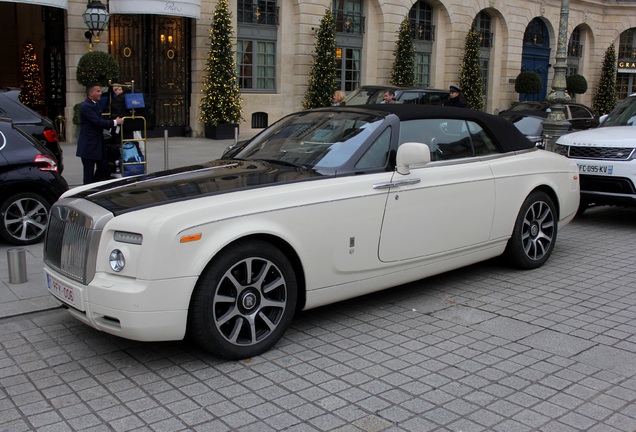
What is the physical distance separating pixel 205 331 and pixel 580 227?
6877 mm

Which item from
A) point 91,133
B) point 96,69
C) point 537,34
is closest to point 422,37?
point 537,34

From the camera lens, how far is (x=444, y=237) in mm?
5746

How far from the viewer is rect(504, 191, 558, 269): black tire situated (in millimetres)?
6656

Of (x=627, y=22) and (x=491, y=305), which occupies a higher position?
(x=627, y=22)

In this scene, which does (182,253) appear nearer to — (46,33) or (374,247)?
(374,247)

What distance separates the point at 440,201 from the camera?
567 centimetres

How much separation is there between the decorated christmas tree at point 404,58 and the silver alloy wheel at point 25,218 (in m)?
18.3

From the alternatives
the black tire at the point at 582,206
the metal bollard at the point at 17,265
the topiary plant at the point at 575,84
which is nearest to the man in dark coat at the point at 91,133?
the metal bollard at the point at 17,265

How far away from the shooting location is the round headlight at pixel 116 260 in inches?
166

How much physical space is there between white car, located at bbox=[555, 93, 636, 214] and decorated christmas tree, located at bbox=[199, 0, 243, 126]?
38.7 ft

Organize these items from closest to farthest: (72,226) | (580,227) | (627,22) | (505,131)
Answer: (72,226) → (505,131) → (580,227) → (627,22)

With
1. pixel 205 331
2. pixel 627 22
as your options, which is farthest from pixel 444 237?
pixel 627 22

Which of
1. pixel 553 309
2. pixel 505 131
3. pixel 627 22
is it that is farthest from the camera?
pixel 627 22

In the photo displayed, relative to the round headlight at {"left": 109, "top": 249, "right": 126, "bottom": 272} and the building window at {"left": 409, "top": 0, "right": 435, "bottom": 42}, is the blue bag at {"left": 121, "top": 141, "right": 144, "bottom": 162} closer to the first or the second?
the round headlight at {"left": 109, "top": 249, "right": 126, "bottom": 272}
